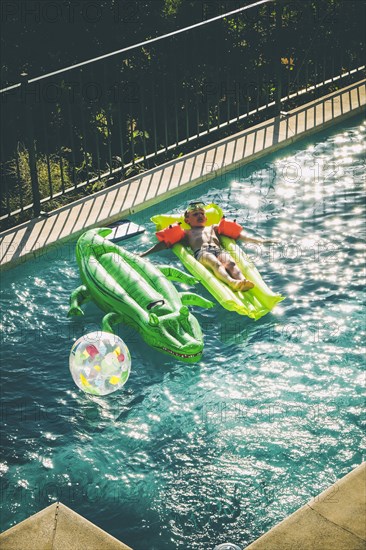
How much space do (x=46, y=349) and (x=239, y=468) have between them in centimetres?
225

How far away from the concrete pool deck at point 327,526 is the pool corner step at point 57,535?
0.87m

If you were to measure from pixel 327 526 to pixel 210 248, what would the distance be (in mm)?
4345

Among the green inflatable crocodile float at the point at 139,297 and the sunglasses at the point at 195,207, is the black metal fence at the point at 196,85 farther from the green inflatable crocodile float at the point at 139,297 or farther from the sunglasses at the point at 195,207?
the green inflatable crocodile float at the point at 139,297

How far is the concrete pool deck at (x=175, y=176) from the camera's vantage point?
10.2 m

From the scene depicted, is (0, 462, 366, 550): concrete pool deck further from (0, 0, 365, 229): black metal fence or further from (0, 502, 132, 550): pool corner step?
(0, 0, 365, 229): black metal fence

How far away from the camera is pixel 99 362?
7.41 meters

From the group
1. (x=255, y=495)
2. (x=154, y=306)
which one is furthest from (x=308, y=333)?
(x=255, y=495)

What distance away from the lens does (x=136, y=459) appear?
23.6ft

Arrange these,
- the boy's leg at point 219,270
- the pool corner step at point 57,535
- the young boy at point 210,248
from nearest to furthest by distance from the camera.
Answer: the pool corner step at point 57,535, the boy's leg at point 219,270, the young boy at point 210,248

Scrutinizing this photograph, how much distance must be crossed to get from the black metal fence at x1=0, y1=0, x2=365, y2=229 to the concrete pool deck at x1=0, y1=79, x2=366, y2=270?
27 cm

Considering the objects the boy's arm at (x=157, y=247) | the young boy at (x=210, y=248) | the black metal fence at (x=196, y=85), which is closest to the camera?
the young boy at (x=210, y=248)

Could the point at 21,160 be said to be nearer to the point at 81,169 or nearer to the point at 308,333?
the point at 81,169

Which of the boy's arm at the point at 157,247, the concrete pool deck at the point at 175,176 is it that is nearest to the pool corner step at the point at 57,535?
the boy's arm at the point at 157,247

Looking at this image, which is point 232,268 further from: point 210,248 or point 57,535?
point 57,535
